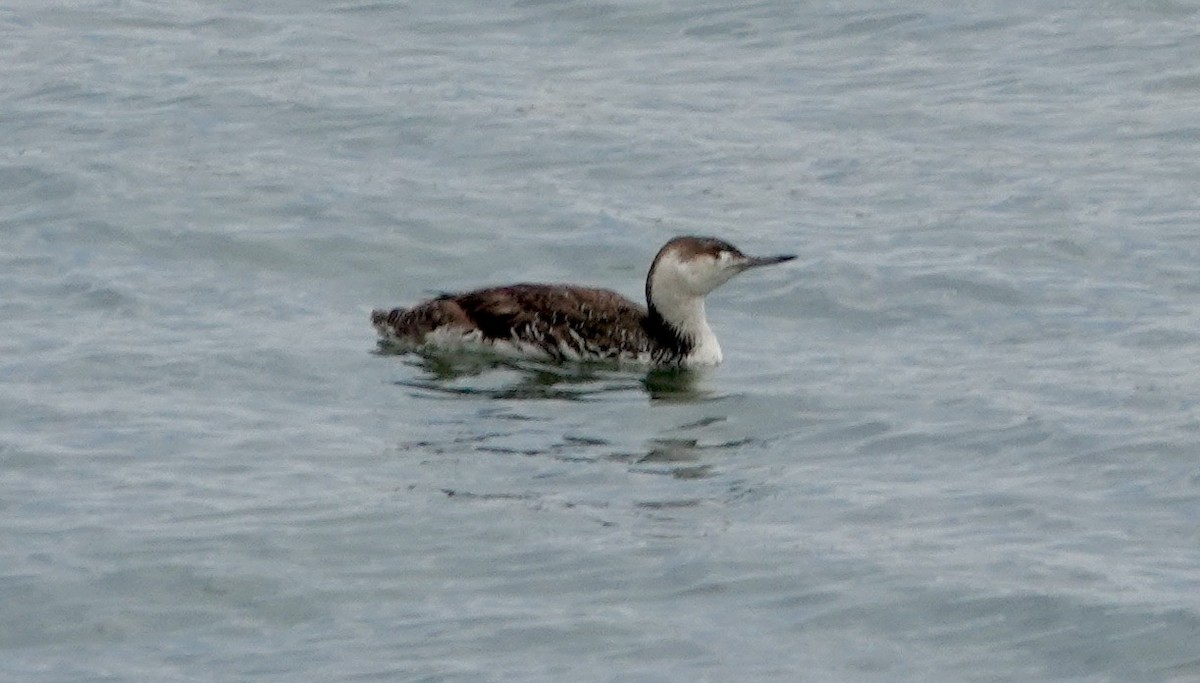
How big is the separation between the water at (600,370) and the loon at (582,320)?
0.78 feet

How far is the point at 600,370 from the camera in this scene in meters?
15.8

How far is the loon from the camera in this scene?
1574 centimetres

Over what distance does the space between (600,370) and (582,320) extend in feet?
0.93

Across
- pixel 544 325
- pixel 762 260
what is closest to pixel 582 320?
pixel 544 325

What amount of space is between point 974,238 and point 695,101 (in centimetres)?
368

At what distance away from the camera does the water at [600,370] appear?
440 inches

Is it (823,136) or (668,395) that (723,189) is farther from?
(668,395)

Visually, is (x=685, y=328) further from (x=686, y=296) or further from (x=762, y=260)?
(x=762, y=260)

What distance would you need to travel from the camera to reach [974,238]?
17438mm

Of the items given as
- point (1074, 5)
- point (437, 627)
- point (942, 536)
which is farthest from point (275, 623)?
point (1074, 5)

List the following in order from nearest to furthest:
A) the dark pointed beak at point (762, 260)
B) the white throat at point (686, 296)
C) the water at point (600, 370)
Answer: the water at point (600, 370)
the dark pointed beak at point (762, 260)
the white throat at point (686, 296)

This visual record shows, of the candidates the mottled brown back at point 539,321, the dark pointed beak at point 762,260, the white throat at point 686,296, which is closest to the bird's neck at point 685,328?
the white throat at point 686,296

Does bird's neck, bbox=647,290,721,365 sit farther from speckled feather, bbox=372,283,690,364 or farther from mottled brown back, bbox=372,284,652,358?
mottled brown back, bbox=372,284,652,358

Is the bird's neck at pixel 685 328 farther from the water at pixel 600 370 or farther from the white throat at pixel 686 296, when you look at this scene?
the water at pixel 600 370
